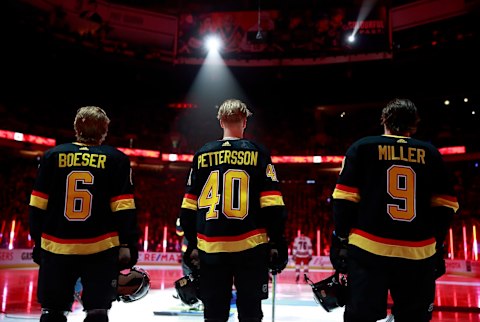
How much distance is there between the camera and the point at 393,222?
2.41 metres

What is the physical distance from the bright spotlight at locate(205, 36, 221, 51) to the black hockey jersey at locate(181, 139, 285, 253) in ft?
59.0

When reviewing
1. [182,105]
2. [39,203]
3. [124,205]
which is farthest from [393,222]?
[182,105]

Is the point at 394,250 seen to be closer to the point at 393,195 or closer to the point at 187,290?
the point at 393,195

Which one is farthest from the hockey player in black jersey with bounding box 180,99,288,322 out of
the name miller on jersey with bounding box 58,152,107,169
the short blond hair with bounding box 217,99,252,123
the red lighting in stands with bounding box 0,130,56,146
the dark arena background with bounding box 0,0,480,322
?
the red lighting in stands with bounding box 0,130,56,146

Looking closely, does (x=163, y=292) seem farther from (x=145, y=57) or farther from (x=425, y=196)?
(x=145, y=57)

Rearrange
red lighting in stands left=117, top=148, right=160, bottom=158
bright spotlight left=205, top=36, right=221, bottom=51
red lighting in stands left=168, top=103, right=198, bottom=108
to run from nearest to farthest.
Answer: bright spotlight left=205, top=36, right=221, bottom=51, red lighting in stands left=117, top=148, right=160, bottom=158, red lighting in stands left=168, top=103, right=198, bottom=108

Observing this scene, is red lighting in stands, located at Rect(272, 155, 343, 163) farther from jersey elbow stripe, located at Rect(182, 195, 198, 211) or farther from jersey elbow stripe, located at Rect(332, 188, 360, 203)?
jersey elbow stripe, located at Rect(332, 188, 360, 203)

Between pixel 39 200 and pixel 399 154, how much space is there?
2.07 meters

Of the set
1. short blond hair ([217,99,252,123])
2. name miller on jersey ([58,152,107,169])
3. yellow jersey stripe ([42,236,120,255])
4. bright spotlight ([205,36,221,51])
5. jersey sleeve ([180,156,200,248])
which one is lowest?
yellow jersey stripe ([42,236,120,255])

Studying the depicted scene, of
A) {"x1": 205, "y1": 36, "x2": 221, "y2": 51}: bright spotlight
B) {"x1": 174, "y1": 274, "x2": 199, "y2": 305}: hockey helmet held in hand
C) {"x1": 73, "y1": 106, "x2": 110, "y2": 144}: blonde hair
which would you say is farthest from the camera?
{"x1": 205, "y1": 36, "x2": 221, "y2": 51}: bright spotlight

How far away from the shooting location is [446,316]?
20.7ft

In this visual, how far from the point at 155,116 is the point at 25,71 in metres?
6.78

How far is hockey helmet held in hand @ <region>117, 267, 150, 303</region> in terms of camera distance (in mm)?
2902

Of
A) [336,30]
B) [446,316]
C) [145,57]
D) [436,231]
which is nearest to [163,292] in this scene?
[446,316]
